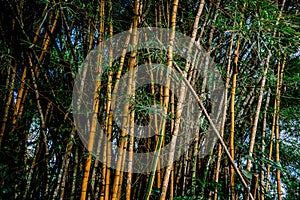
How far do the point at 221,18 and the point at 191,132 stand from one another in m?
0.98

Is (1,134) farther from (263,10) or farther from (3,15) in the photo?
(263,10)

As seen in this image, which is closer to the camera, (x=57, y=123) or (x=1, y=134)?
(x=1, y=134)

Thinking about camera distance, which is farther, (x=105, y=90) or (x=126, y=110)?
(x=105, y=90)

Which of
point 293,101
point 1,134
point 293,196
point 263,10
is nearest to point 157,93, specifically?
point 263,10

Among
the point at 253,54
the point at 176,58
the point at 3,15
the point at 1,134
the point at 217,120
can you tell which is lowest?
the point at 1,134

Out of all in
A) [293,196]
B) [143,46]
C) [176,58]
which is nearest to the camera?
[143,46]

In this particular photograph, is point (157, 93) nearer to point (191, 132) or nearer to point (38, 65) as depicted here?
point (191, 132)

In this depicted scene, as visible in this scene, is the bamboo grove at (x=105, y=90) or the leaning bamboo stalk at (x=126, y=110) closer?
the leaning bamboo stalk at (x=126, y=110)

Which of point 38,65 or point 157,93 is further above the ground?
point 38,65

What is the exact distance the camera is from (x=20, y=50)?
2.52m

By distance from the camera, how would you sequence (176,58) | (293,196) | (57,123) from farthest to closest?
(293,196), (57,123), (176,58)

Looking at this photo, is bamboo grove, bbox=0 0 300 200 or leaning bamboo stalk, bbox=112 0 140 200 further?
bamboo grove, bbox=0 0 300 200

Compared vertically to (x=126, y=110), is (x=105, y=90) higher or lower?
higher

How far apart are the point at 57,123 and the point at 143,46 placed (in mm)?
1355
